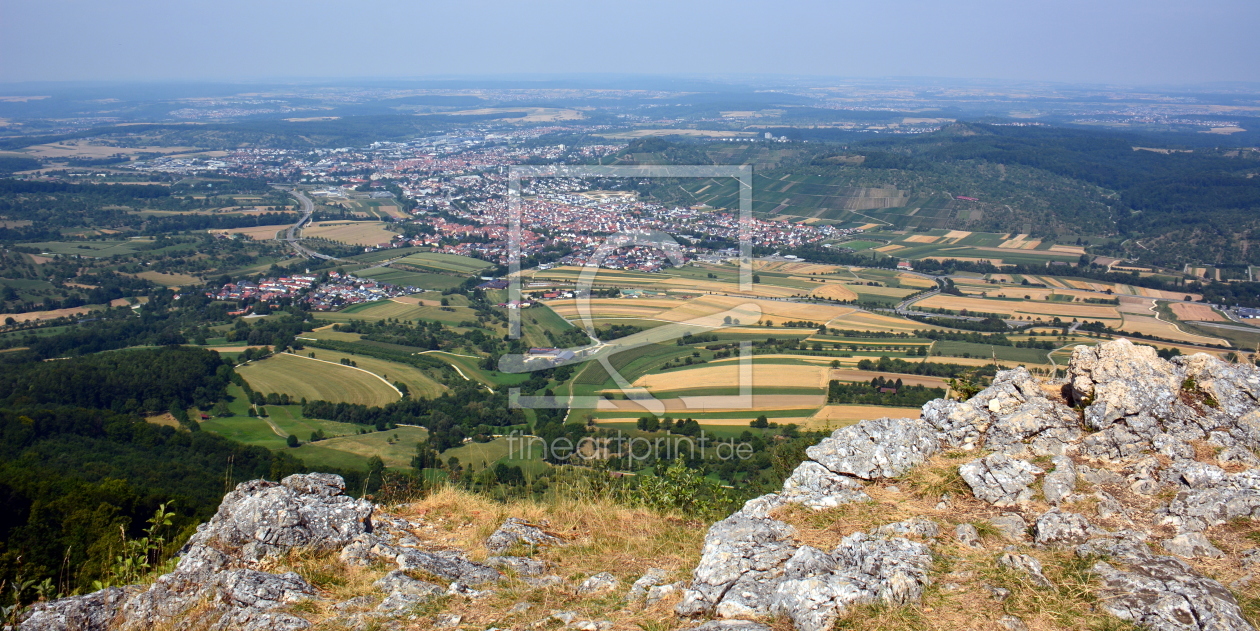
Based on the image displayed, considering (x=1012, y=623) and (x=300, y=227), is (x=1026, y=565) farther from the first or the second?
(x=300, y=227)

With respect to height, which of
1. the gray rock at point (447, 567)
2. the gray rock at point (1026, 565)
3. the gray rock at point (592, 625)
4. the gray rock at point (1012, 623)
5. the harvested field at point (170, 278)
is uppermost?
the gray rock at point (1026, 565)

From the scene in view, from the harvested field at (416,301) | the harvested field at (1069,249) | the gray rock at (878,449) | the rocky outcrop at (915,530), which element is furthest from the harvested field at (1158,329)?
the harvested field at (416,301)

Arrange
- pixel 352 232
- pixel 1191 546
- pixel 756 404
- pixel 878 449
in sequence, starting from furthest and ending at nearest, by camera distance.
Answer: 1. pixel 352 232
2. pixel 756 404
3. pixel 878 449
4. pixel 1191 546

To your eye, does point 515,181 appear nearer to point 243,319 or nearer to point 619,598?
point 243,319

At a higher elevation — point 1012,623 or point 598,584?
point 1012,623

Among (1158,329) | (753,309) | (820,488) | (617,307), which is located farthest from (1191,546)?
(1158,329)

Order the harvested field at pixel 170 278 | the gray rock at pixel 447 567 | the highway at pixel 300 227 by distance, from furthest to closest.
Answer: the highway at pixel 300 227, the harvested field at pixel 170 278, the gray rock at pixel 447 567

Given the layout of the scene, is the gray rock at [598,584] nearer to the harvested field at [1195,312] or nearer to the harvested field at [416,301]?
the harvested field at [416,301]
